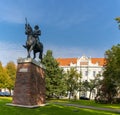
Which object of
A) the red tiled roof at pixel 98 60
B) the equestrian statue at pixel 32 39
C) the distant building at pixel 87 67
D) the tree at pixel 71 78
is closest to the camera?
the equestrian statue at pixel 32 39

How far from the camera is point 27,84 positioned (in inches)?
710

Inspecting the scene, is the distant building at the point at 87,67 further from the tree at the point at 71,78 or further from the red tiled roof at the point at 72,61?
the tree at the point at 71,78

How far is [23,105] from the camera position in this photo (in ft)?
58.1

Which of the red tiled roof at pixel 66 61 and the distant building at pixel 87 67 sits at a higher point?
the red tiled roof at pixel 66 61

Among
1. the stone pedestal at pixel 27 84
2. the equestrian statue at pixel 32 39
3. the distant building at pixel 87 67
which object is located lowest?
the stone pedestal at pixel 27 84

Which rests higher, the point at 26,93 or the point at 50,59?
the point at 50,59

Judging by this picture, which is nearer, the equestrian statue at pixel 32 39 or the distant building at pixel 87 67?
the equestrian statue at pixel 32 39

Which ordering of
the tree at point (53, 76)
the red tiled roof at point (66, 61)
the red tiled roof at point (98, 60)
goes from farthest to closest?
the red tiled roof at point (66, 61)
the red tiled roof at point (98, 60)
the tree at point (53, 76)

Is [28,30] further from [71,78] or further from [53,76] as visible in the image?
[71,78]

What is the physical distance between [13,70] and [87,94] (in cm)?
2325

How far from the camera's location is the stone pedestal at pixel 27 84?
17.9 meters

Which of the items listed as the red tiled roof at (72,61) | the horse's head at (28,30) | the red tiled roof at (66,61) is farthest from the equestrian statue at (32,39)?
the red tiled roof at (66,61)

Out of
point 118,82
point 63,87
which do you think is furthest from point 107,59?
point 63,87

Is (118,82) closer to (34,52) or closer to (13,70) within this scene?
(34,52)
